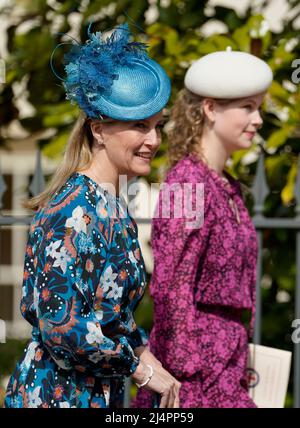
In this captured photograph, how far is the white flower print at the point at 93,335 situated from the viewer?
8.09 ft

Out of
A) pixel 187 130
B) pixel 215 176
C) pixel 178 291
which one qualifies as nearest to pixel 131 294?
pixel 178 291

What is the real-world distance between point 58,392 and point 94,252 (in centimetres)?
35

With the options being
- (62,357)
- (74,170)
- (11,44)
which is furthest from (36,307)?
(11,44)

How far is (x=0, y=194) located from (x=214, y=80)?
1.10m

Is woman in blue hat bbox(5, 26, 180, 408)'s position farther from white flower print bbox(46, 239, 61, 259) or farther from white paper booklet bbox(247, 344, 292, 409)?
white paper booklet bbox(247, 344, 292, 409)

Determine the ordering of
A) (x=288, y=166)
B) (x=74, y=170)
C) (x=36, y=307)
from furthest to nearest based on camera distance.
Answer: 1. (x=288, y=166)
2. (x=74, y=170)
3. (x=36, y=307)

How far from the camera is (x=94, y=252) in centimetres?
251

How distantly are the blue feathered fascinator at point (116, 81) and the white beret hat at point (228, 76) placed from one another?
2.23ft

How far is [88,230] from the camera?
251 centimetres

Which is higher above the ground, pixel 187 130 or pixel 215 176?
pixel 187 130

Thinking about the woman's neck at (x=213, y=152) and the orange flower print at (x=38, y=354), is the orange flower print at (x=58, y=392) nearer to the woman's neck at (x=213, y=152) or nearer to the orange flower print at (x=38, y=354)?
the orange flower print at (x=38, y=354)

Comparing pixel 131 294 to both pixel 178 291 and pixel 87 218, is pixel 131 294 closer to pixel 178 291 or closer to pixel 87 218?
pixel 87 218

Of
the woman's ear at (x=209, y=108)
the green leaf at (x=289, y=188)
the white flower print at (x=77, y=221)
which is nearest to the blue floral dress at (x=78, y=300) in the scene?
the white flower print at (x=77, y=221)
